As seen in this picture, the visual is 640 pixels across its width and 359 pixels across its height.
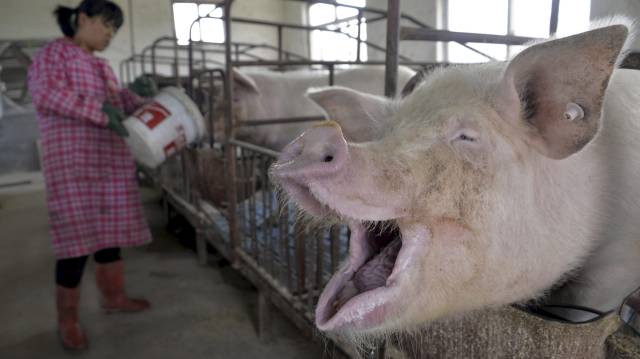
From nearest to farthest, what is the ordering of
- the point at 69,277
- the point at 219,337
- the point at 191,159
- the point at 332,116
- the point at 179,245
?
the point at 332,116 → the point at 69,277 → the point at 219,337 → the point at 191,159 → the point at 179,245

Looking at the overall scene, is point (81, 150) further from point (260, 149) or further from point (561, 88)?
point (561, 88)

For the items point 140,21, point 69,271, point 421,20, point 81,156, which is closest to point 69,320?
point 69,271

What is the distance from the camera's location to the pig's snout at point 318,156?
987mm

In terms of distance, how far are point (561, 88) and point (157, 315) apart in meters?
3.09

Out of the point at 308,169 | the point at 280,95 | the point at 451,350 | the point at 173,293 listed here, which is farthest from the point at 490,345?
the point at 280,95

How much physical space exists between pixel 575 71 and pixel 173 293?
3.40m

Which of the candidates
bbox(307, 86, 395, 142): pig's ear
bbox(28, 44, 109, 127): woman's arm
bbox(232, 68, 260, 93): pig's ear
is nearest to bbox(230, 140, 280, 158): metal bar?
bbox(307, 86, 395, 142): pig's ear

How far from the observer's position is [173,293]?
382cm

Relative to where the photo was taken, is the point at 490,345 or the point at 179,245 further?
the point at 179,245

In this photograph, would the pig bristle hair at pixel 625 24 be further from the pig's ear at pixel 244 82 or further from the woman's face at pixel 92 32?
the pig's ear at pixel 244 82

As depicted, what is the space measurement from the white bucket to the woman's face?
43cm

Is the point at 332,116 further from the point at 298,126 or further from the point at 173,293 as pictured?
the point at 298,126

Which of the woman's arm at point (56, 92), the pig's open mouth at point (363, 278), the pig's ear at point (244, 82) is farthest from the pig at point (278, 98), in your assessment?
the pig's open mouth at point (363, 278)

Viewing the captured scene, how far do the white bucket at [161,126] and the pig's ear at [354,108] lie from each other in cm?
146
